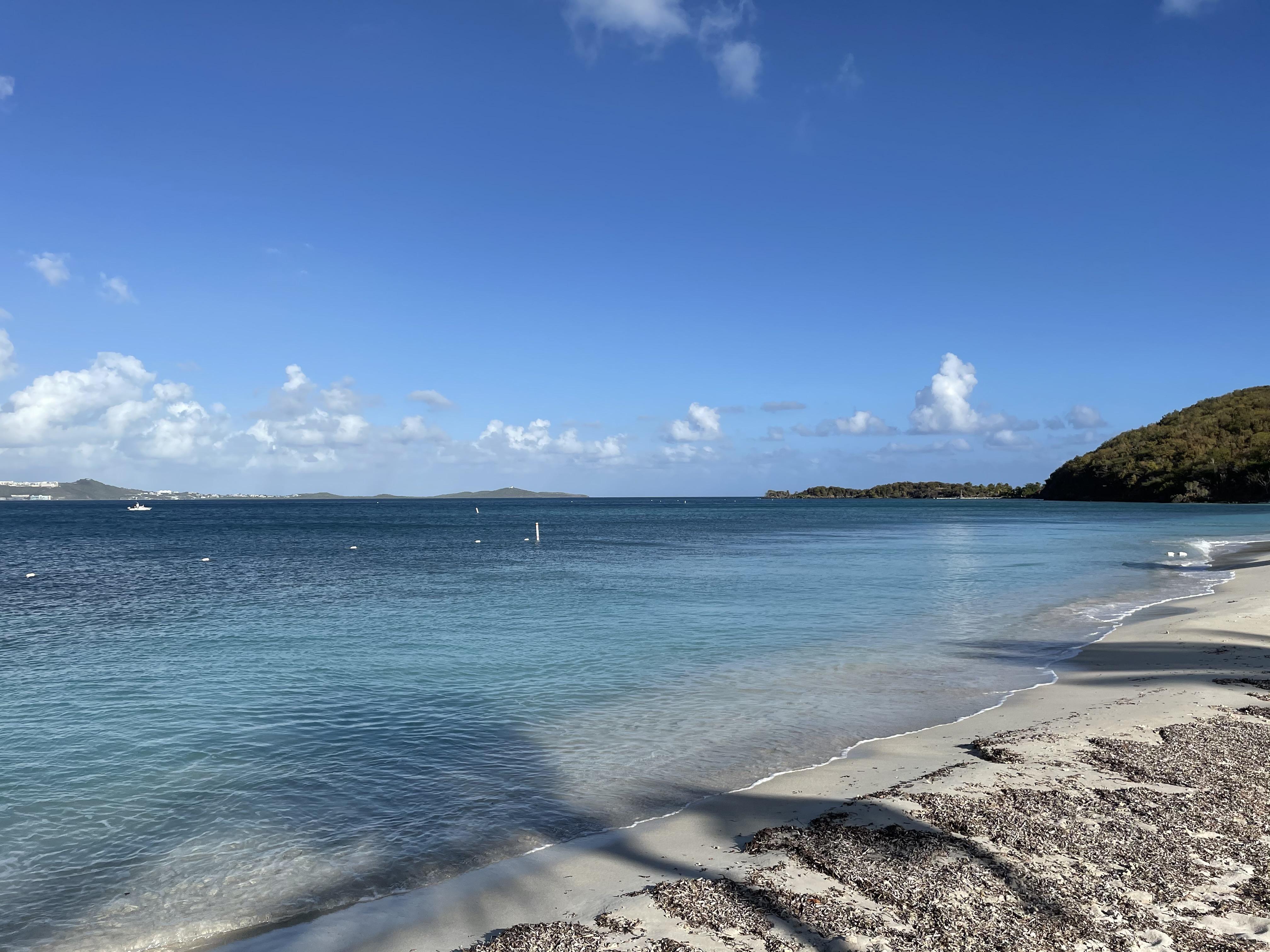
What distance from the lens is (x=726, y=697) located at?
45.6 feet

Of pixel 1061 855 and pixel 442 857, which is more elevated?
pixel 1061 855

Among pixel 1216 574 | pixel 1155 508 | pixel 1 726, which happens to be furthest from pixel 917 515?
pixel 1 726

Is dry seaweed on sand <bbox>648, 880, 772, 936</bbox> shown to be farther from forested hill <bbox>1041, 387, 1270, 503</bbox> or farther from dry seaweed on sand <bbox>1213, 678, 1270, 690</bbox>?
forested hill <bbox>1041, 387, 1270, 503</bbox>

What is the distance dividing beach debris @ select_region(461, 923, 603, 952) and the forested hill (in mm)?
175958

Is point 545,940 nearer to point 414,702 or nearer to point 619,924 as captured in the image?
point 619,924

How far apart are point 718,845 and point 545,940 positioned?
2317 millimetres

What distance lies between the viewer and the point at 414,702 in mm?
14094

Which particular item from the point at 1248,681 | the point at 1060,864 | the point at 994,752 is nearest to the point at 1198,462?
the point at 1248,681

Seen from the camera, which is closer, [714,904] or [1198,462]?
[714,904]

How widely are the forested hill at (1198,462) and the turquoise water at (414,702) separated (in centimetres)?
13650

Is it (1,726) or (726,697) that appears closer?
(1,726)

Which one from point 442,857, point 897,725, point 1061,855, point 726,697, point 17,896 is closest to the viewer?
point 1061,855

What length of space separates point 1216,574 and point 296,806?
36978 mm

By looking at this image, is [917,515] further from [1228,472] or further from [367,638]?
[367,638]
